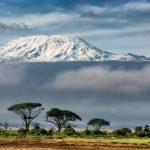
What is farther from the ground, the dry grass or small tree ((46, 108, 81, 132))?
small tree ((46, 108, 81, 132))

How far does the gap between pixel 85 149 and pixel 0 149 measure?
28.7ft

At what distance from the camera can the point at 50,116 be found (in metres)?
152

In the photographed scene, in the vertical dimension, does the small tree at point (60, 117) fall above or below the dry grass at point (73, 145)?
above

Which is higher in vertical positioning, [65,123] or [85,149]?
[65,123]

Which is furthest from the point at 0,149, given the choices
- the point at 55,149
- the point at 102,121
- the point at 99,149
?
the point at 102,121

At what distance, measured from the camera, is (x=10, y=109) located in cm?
15138

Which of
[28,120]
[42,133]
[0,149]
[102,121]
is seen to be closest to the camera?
[0,149]

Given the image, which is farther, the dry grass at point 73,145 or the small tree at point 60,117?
the small tree at point 60,117

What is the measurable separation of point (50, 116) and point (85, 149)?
98624 mm

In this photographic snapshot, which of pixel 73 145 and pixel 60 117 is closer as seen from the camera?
pixel 73 145

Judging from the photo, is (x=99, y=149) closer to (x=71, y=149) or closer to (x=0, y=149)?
(x=71, y=149)

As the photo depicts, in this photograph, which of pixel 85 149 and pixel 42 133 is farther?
pixel 42 133

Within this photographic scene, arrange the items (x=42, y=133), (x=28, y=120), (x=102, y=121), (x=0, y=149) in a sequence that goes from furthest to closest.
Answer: (x=102, y=121), (x=28, y=120), (x=42, y=133), (x=0, y=149)

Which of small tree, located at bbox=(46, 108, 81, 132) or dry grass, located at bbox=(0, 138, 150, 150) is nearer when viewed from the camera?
dry grass, located at bbox=(0, 138, 150, 150)
